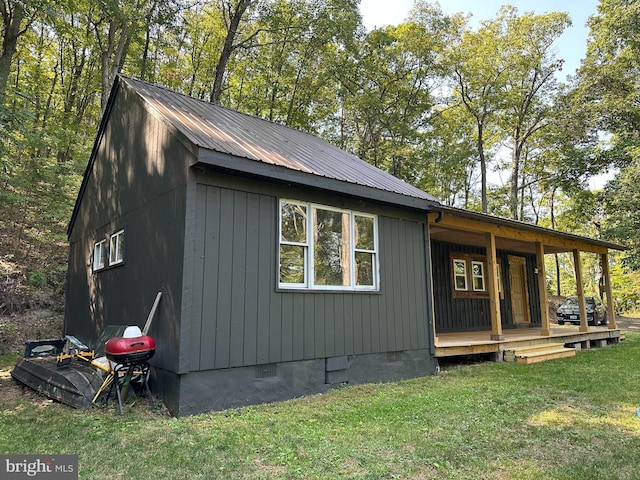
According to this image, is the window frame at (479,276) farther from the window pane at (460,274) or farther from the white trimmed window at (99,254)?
the white trimmed window at (99,254)

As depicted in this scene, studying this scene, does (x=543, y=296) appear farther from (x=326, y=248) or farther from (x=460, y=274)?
(x=326, y=248)

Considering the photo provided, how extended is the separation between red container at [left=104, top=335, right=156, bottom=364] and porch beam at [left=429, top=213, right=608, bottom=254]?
5072 millimetres

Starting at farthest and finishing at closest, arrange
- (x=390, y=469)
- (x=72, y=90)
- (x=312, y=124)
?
(x=312, y=124) < (x=72, y=90) < (x=390, y=469)

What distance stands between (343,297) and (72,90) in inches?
675

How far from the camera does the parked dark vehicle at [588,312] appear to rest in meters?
15.6

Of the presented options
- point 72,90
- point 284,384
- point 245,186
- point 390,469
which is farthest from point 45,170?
point 390,469

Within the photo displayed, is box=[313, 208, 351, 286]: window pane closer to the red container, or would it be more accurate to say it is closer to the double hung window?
the red container

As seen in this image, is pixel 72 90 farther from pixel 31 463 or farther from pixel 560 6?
pixel 560 6

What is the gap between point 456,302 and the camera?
423 inches

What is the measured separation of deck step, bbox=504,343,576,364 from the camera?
7.73m

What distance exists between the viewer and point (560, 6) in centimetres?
2058

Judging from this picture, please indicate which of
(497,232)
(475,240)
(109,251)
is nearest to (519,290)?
(475,240)

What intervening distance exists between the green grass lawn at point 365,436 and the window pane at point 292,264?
4.94ft

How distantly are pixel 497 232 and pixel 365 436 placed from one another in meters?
6.06
